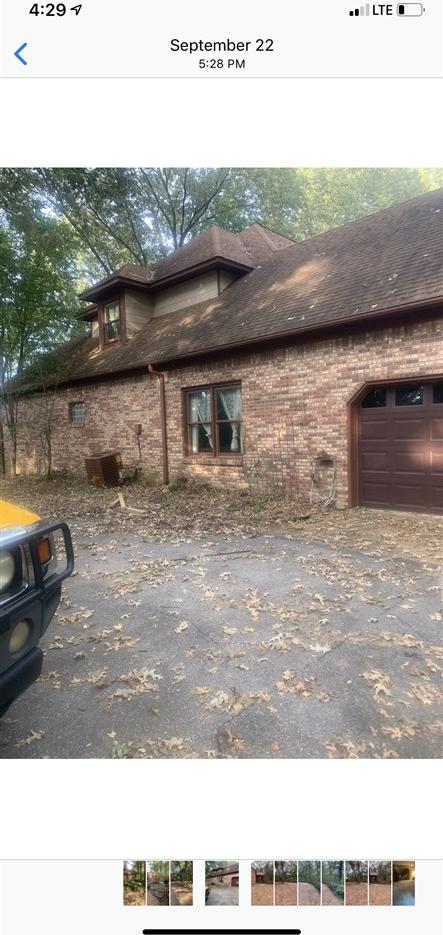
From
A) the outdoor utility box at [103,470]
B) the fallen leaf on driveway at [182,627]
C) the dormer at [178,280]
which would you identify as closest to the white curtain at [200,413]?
the outdoor utility box at [103,470]

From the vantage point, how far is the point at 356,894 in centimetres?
110

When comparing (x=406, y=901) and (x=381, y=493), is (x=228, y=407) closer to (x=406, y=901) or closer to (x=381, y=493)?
(x=381, y=493)

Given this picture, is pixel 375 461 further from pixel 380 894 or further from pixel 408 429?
pixel 380 894

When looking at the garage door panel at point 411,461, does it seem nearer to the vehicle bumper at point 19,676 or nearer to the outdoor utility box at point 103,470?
the vehicle bumper at point 19,676

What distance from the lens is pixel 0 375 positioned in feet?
32.0

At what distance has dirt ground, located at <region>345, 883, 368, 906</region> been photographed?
3.57 feet

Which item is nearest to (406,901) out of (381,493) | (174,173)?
(381,493)

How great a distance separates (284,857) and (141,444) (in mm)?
10128

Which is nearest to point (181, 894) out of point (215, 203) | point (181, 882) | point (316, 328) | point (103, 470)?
point (181, 882)

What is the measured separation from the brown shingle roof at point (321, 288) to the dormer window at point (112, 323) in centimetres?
134

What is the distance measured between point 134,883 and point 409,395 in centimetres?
656

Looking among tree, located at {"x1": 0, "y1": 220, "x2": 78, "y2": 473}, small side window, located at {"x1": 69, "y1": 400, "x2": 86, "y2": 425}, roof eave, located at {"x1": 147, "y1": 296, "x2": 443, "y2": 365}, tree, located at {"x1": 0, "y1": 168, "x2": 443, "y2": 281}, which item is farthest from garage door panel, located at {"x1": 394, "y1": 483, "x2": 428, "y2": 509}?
tree, located at {"x1": 0, "y1": 168, "x2": 443, "y2": 281}

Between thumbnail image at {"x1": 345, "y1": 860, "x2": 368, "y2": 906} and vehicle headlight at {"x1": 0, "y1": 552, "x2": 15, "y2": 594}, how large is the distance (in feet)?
4.63

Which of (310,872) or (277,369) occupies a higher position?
(277,369)
